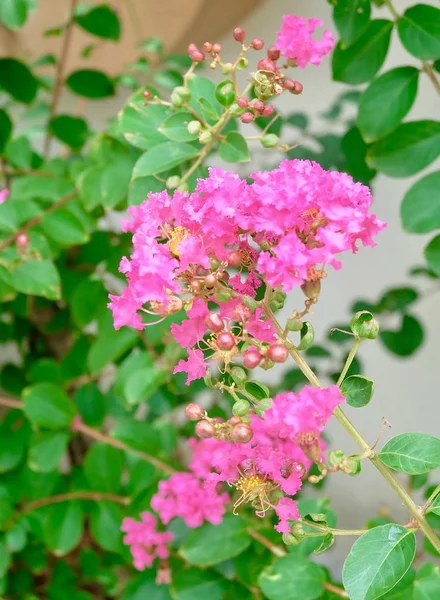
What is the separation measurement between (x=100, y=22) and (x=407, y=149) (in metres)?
0.58

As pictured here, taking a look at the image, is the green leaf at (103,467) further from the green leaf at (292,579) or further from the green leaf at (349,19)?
the green leaf at (349,19)

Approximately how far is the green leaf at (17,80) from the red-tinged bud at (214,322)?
0.73 metres

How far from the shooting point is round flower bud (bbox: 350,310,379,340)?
45cm

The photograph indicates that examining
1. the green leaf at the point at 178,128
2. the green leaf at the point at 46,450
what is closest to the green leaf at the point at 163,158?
the green leaf at the point at 178,128

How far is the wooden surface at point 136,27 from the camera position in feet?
4.40

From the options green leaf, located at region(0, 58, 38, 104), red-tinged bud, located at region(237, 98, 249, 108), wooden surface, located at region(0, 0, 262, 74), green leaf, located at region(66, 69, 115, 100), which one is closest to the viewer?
red-tinged bud, located at region(237, 98, 249, 108)

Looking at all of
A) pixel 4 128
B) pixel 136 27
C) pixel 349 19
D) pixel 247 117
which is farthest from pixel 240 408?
pixel 136 27


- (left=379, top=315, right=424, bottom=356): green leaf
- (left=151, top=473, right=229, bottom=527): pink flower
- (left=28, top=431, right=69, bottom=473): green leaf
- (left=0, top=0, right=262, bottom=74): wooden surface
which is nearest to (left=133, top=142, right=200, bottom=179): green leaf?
(left=151, top=473, right=229, bottom=527): pink flower

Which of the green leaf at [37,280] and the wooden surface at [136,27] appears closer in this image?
the green leaf at [37,280]

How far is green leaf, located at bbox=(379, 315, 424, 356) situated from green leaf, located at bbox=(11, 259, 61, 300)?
2.05 feet

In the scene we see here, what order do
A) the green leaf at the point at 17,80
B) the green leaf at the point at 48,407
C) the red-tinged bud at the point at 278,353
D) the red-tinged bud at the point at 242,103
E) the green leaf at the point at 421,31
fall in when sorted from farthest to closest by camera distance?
the green leaf at the point at 17,80
the green leaf at the point at 48,407
the green leaf at the point at 421,31
the red-tinged bud at the point at 242,103
the red-tinged bud at the point at 278,353

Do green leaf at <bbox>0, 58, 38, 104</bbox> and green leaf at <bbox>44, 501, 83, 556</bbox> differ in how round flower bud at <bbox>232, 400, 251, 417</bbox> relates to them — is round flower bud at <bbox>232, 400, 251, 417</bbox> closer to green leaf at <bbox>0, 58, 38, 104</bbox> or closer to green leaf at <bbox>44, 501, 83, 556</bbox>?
green leaf at <bbox>44, 501, 83, 556</bbox>

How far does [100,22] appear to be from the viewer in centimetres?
106

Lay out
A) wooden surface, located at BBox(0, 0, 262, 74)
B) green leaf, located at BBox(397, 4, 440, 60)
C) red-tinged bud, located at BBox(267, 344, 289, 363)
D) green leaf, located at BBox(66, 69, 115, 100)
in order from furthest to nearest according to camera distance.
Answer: wooden surface, located at BBox(0, 0, 262, 74) → green leaf, located at BBox(66, 69, 115, 100) → green leaf, located at BBox(397, 4, 440, 60) → red-tinged bud, located at BBox(267, 344, 289, 363)
